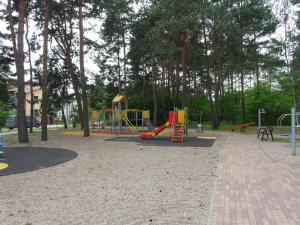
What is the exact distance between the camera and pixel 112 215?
198 inches

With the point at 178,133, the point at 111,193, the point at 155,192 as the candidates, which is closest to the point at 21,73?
the point at 178,133

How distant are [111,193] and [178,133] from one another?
12222 millimetres

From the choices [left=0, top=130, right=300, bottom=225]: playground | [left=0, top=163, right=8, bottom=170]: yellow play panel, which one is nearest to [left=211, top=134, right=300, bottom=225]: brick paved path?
[left=0, top=130, right=300, bottom=225]: playground

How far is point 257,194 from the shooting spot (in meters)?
6.29

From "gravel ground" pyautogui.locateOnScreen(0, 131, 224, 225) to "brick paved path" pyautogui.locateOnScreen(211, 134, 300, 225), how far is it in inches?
10.8

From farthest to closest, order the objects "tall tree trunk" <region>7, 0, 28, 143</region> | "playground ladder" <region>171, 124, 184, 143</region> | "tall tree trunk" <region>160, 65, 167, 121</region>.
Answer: "tall tree trunk" <region>160, 65, 167, 121</region> < "playground ladder" <region>171, 124, 184, 143</region> < "tall tree trunk" <region>7, 0, 28, 143</region>

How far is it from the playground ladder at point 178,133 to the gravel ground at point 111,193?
297 inches

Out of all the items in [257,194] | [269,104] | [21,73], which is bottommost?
[257,194]

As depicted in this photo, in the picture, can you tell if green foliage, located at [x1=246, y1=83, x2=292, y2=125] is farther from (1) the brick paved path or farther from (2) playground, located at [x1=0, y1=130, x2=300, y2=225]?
(1) the brick paved path

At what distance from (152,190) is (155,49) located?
71.6 ft

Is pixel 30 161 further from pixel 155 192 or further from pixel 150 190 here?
pixel 155 192

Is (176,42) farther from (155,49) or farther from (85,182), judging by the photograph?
(85,182)

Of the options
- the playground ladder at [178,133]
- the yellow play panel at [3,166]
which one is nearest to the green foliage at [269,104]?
the playground ladder at [178,133]

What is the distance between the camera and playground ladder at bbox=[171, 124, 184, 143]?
59.5ft
